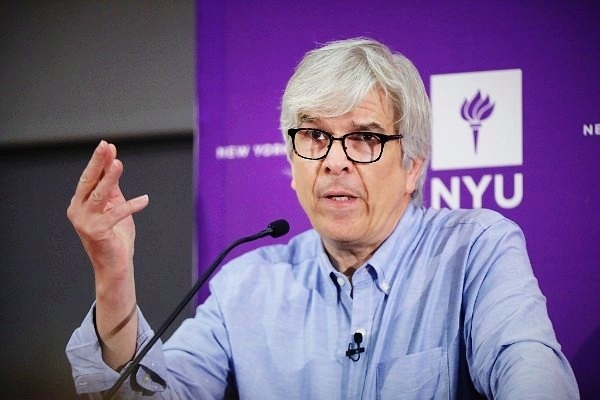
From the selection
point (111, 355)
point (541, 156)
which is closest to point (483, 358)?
point (541, 156)

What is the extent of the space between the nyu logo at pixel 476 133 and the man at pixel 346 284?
10 centimetres

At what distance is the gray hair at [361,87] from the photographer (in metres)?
2.07

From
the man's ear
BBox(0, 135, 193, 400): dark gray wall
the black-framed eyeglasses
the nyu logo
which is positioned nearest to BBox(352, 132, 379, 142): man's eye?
the black-framed eyeglasses

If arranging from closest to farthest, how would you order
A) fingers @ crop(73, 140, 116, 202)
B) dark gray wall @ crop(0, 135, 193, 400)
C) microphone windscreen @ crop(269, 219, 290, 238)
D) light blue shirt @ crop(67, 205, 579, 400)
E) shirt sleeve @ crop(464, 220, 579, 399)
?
1. shirt sleeve @ crop(464, 220, 579, 399)
2. fingers @ crop(73, 140, 116, 202)
3. light blue shirt @ crop(67, 205, 579, 400)
4. microphone windscreen @ crop(269, 219, 290, 238)
5. dark gray wall @ crop(0, 135, 193, 400)

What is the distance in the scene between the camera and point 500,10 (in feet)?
7.53

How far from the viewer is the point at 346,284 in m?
2.14

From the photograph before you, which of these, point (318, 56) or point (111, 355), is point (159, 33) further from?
point (111, 355)

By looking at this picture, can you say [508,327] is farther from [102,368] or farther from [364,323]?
[102,368]

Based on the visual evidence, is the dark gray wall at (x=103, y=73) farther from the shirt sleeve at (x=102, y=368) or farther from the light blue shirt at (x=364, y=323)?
the shirt sleeve at (x=102, y=368)

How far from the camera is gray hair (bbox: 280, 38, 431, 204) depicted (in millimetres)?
2070

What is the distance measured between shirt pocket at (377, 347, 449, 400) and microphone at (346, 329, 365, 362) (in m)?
0.06

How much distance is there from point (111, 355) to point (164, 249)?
81cm

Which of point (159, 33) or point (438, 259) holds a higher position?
point (159, 33)

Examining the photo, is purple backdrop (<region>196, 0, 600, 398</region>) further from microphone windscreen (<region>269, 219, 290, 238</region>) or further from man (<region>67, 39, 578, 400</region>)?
microphone windscreen (<region>269, 219, 290, 238</region>)
